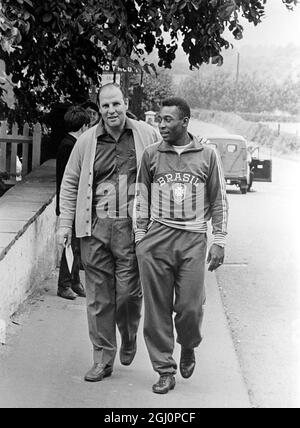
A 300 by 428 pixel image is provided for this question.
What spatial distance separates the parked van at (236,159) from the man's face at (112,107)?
75.5ft

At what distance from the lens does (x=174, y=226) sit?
5371mm

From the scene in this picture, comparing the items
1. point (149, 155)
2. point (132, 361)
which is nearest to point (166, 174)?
point (149, 155)

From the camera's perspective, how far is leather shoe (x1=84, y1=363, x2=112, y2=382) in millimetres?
5672

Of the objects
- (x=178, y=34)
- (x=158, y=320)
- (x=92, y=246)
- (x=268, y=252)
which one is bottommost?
(x=268, y=252)

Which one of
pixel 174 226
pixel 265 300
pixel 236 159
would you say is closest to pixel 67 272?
pixel 265 300

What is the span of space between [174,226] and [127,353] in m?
1.09

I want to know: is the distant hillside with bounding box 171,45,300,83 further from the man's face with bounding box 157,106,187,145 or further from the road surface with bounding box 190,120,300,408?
the man's face with bounding box 157,106,187,145

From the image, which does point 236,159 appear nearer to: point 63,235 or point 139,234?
point 63,235

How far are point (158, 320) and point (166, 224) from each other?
0.61 meters

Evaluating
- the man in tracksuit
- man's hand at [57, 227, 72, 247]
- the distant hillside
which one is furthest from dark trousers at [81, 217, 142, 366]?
the distant hillside

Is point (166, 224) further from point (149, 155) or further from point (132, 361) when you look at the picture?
point (132, 361)

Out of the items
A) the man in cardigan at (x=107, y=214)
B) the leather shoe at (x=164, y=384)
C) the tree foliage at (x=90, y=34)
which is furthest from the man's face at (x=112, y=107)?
the leather shoe at (x=164, y=384)

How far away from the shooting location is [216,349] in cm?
672

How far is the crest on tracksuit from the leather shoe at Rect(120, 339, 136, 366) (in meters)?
1.14
